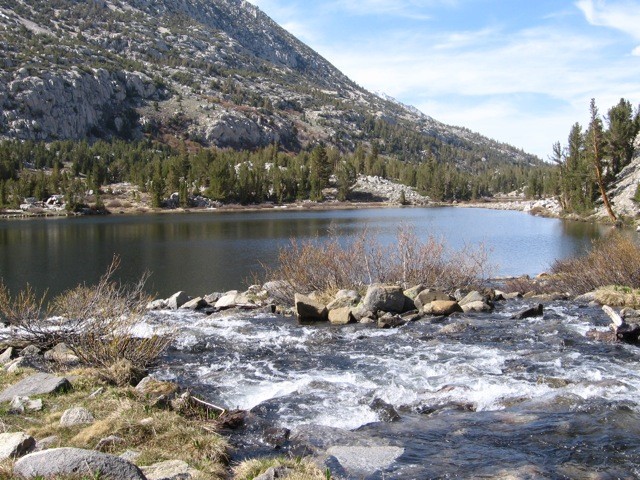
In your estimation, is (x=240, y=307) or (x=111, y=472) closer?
(x=111, y=472)

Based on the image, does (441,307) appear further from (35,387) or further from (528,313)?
(35,387)

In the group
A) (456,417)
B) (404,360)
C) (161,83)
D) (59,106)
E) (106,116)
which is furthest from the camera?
(161,83)

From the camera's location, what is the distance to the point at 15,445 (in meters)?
7.12

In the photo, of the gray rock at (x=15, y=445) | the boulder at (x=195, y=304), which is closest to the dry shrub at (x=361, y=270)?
the boulder at (x=195, y=304)

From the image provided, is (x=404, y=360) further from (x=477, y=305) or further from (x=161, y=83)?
(x=161, y=83)

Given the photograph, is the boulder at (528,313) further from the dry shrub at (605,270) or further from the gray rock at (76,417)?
the gray rock at (76,417)

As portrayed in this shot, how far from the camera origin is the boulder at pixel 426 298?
20562 millimetres

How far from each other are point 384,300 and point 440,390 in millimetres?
8273

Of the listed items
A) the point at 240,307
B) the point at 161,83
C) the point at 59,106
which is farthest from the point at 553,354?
the point at 161,83

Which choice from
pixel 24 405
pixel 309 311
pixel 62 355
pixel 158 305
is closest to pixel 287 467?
pixel 24 405

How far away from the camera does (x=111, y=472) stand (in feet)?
20.5

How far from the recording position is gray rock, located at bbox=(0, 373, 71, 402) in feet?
32.9

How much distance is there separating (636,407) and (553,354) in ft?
13.0

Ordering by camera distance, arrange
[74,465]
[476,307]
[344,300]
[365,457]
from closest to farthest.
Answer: [74,465]
[365,457]
[476,307]
[344,300]
